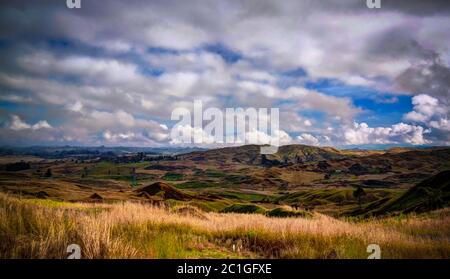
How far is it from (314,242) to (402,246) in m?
2.54

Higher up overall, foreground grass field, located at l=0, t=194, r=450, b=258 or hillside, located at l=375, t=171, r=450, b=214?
foreground grass field, located at l=0, t=194, r=450, b=258

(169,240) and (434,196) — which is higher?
(169,240)

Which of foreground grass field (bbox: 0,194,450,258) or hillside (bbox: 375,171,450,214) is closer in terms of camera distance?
foreground grass field (bbox: 0,194,450,258)

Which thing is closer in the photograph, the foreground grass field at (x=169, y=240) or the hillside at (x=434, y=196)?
the foreground grass field at (x=169, y=240)

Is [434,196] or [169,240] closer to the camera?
[169,240]

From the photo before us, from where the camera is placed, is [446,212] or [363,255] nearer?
[363,255]

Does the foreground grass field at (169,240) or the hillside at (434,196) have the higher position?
the foreground grass field at (169,240)

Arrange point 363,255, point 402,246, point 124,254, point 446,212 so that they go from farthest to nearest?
point 446,212, point 402,246, point 363,255, point 124,254
